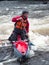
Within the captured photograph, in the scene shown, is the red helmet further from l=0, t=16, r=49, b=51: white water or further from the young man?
l=0, t=16, r=49, b=51: white water

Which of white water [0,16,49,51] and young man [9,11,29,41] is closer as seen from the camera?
young man [9,11,29,41]

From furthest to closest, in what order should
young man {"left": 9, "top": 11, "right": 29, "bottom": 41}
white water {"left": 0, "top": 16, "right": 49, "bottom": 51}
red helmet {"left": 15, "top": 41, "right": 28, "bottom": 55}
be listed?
white water {"left": 0, "top": 16, "right": 49, "bottom": 51} < young man {"left": 9, "top": 11, "right": 29, "bottom": 41} < red helmet {"left": 15, "top": 41, "right": 28, "bottom": 55}

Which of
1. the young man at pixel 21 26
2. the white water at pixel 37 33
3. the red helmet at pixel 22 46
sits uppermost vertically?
the young man at pixel 21 26

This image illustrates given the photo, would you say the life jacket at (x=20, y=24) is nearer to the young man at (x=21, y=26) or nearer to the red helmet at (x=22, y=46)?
the young man at (x=21, y=26)

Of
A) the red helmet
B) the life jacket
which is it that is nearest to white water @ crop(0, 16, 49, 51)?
the life jacket

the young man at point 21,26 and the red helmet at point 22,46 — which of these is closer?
the red helmet at point 22,46

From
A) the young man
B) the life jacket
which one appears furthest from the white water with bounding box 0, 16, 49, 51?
the life jacket

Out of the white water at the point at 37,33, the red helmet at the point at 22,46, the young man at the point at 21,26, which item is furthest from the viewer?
the white water at the point at 37,33

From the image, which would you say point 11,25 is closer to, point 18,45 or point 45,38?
point 45,38

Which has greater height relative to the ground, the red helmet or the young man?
the young man

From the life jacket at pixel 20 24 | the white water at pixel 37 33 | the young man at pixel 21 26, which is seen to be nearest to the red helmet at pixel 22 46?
the young man at pixel 21 26

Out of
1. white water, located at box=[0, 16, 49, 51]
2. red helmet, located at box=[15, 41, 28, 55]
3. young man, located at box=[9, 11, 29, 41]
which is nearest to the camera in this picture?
red helmet, located at box=[15, 41, 28, 55]

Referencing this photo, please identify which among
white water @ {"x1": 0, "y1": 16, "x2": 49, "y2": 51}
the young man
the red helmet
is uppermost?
the young man

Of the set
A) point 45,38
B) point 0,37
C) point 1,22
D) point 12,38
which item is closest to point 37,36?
point 45,38
